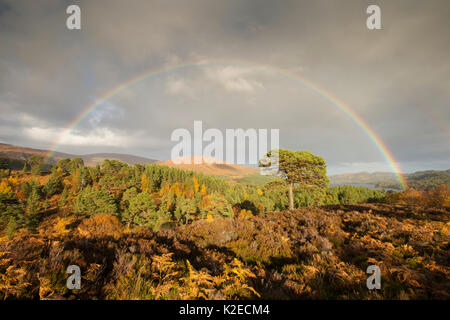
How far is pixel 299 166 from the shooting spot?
20578 mm

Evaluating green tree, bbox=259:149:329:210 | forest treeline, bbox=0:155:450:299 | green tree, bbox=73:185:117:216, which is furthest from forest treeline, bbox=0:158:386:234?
forest treeline, bbox=0:155:450:299

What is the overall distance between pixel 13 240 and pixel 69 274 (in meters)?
2.53

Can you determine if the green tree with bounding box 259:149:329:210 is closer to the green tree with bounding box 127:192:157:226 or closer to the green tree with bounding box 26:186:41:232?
the green tree with bounding box 127:192:157:226

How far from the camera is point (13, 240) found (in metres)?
4.28

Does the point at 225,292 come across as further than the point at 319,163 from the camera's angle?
No

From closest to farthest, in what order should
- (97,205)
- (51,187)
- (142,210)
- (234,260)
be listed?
1. (234,260)
2. (142,210)
3. (97,205)
4. (51,187)

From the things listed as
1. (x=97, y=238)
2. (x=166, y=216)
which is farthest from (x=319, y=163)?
(x=166, y=216)

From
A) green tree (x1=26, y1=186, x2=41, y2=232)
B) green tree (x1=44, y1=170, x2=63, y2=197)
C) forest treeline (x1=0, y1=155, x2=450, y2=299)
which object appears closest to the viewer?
forest treeline (x1=0, y1=155, x2=450, y2=299)

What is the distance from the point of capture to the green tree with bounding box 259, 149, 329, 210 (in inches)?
779

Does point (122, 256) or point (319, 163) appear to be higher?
point (319, 163)

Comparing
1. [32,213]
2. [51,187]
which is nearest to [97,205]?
[32,213]

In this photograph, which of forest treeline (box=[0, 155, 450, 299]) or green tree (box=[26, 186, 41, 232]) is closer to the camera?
forest treeline (box=[0, 155, 450, 299])

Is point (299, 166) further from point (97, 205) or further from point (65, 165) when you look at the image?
point (65, 165)
